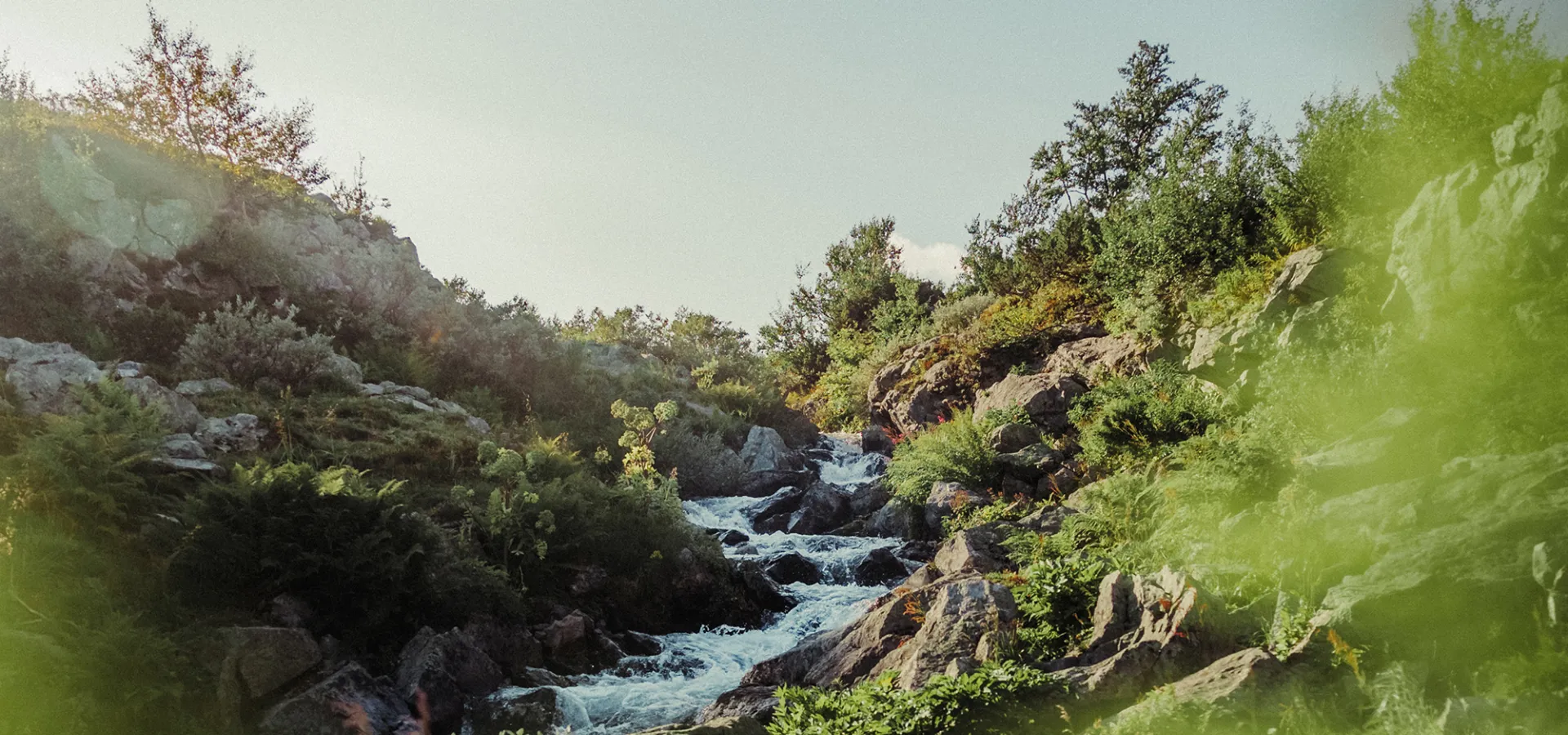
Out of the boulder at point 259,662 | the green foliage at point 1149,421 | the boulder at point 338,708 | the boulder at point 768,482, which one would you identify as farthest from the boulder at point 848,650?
the boulder at point 768,482

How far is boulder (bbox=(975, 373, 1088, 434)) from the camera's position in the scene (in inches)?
548

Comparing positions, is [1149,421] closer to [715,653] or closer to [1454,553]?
[1454,553]

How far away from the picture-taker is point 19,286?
13.4m

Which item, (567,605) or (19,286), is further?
(19,286)

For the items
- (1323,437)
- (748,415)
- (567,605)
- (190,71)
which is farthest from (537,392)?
(1323,437)

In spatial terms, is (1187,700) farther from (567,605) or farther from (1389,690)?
(567,605)

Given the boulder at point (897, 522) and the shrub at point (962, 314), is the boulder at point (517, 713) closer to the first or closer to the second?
the boulder at point (897, 522)

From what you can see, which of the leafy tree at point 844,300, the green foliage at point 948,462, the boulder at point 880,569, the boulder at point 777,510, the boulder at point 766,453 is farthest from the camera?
the leafy tree at point 844,300

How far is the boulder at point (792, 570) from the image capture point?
12.2m

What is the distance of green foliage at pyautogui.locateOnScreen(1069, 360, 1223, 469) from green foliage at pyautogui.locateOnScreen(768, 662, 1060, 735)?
19.1 ft

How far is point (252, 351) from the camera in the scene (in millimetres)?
13547

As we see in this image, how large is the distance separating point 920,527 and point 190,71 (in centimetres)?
2026

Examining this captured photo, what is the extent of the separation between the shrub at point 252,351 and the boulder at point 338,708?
8.42 metres

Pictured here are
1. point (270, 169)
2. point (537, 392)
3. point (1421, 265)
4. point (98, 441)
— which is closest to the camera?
point (98, 441)
